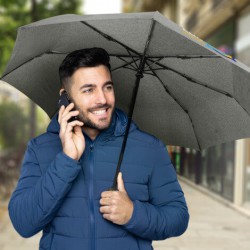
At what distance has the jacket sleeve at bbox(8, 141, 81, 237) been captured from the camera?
2.23 meters

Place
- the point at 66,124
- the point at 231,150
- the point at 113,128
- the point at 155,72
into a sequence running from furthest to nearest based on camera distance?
1. the point at 231,150
2. the point at 155,72
3. the point at 113,128
4. the point at 66,124

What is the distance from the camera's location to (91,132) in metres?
2.51

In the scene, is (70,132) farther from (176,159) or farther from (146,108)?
(176,159)

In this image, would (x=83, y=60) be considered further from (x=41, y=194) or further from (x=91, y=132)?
(x=41, y=194)

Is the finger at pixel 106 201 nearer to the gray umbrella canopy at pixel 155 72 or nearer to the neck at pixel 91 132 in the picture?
the neck at pixel 91 132

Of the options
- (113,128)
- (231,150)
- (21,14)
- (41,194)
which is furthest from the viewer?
(21,14)

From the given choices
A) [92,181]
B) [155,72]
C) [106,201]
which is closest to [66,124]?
[92,181]

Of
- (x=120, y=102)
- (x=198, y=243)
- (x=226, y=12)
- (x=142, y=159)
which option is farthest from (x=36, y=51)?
(x=226, y=12)

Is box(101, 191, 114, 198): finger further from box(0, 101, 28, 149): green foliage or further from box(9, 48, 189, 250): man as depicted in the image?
box(0, 101, 28, 149): green foliage

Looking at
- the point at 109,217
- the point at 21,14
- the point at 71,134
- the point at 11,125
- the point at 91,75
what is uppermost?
the point at 21,14

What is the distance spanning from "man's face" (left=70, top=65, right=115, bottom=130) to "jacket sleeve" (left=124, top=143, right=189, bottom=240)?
341 millimetres

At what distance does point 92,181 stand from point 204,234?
547cm

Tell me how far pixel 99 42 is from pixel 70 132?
0.73 metres

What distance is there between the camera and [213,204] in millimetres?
10242
